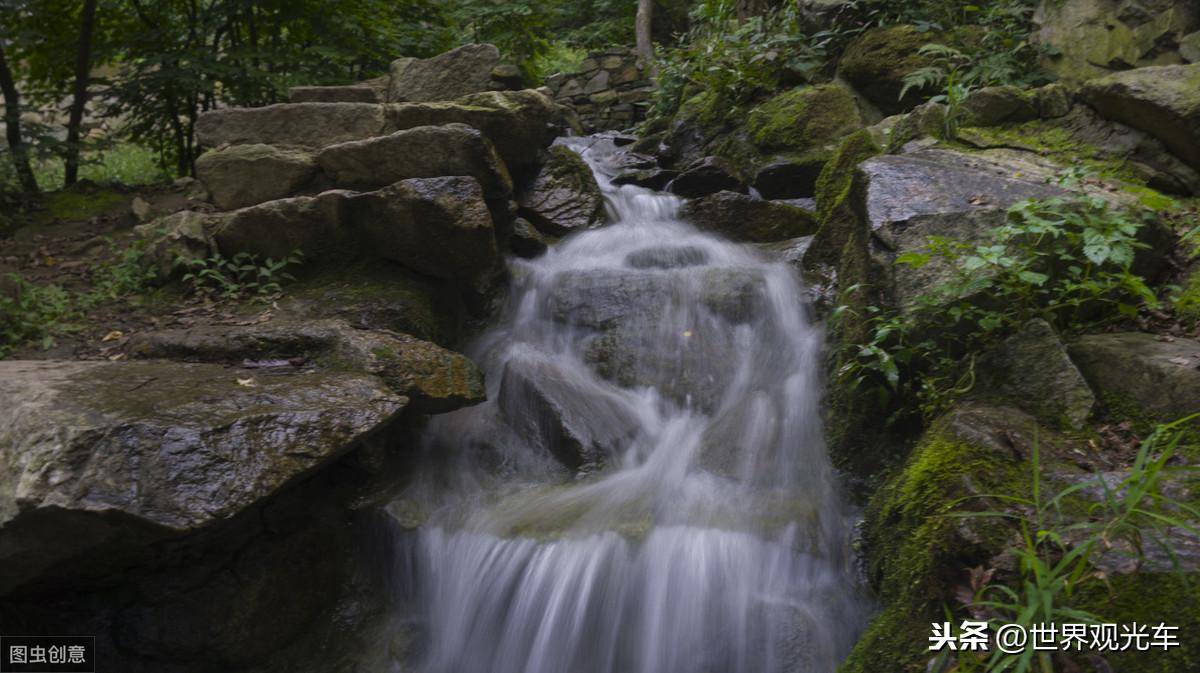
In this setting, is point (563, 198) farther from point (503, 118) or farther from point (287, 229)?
point (287, 229)

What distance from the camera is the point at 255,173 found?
583cm

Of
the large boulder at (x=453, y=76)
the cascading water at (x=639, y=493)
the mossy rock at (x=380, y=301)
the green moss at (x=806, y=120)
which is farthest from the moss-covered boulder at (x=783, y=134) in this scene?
the mossy rock at (x=380, y=301)

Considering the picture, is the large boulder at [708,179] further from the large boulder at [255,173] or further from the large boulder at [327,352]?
the large boulder at [327,352]

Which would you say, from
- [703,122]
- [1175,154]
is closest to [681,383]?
[1175,154]

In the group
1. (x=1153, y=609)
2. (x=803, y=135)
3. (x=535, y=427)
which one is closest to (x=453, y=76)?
(x=803, y=135)

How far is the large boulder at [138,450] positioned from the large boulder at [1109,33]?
18.8 feet

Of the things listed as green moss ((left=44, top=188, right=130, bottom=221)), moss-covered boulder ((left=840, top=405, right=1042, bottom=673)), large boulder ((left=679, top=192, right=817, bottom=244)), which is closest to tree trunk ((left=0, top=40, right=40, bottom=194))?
green moss ((left=44, top=188, right=130, bottom=221))

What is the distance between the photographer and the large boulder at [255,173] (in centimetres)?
583

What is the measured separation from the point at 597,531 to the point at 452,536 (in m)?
0.85

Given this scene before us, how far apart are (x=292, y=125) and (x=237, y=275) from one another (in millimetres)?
1820

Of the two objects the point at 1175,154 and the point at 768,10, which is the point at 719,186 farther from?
the point at 1175,154

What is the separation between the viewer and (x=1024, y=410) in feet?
9.79

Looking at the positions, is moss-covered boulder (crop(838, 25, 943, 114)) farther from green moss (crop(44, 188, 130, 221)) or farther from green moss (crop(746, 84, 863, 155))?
green moss (crop(44, 188, 130, 221))

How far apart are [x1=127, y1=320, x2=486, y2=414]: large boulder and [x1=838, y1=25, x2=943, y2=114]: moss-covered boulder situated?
5398mm
